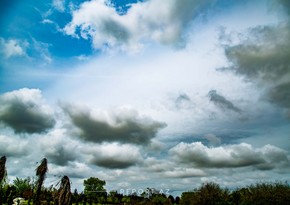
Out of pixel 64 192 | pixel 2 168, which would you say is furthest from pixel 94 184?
pixel 64 192

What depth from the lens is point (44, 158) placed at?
29.4 metres

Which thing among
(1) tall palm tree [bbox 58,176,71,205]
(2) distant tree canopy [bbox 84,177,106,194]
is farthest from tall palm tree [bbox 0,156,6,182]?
(2) distant tree canopy [bbox 84,177,106,194]

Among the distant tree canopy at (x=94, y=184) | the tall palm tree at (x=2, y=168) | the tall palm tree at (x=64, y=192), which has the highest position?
the distant tree canopy at (x=94, y=184)

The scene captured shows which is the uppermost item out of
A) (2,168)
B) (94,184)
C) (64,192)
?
(94,184)

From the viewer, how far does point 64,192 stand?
36.6 feet

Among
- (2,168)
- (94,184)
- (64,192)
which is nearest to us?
(64,192)

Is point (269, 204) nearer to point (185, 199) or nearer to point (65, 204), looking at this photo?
point (185, 199)

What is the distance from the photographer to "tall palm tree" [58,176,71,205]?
435 inches

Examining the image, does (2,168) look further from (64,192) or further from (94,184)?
(94,184)

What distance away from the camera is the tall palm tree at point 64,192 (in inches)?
435

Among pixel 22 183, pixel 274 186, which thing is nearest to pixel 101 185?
pixel 22 183

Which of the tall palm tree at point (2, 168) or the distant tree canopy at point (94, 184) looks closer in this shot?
the tall palm tree at point (2, 168)

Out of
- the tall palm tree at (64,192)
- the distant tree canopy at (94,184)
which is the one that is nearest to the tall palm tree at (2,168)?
the tall palm tree at (64,192)

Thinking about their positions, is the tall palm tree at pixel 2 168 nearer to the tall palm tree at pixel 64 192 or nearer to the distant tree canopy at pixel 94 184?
the tall palm tree at pixel 64 192
